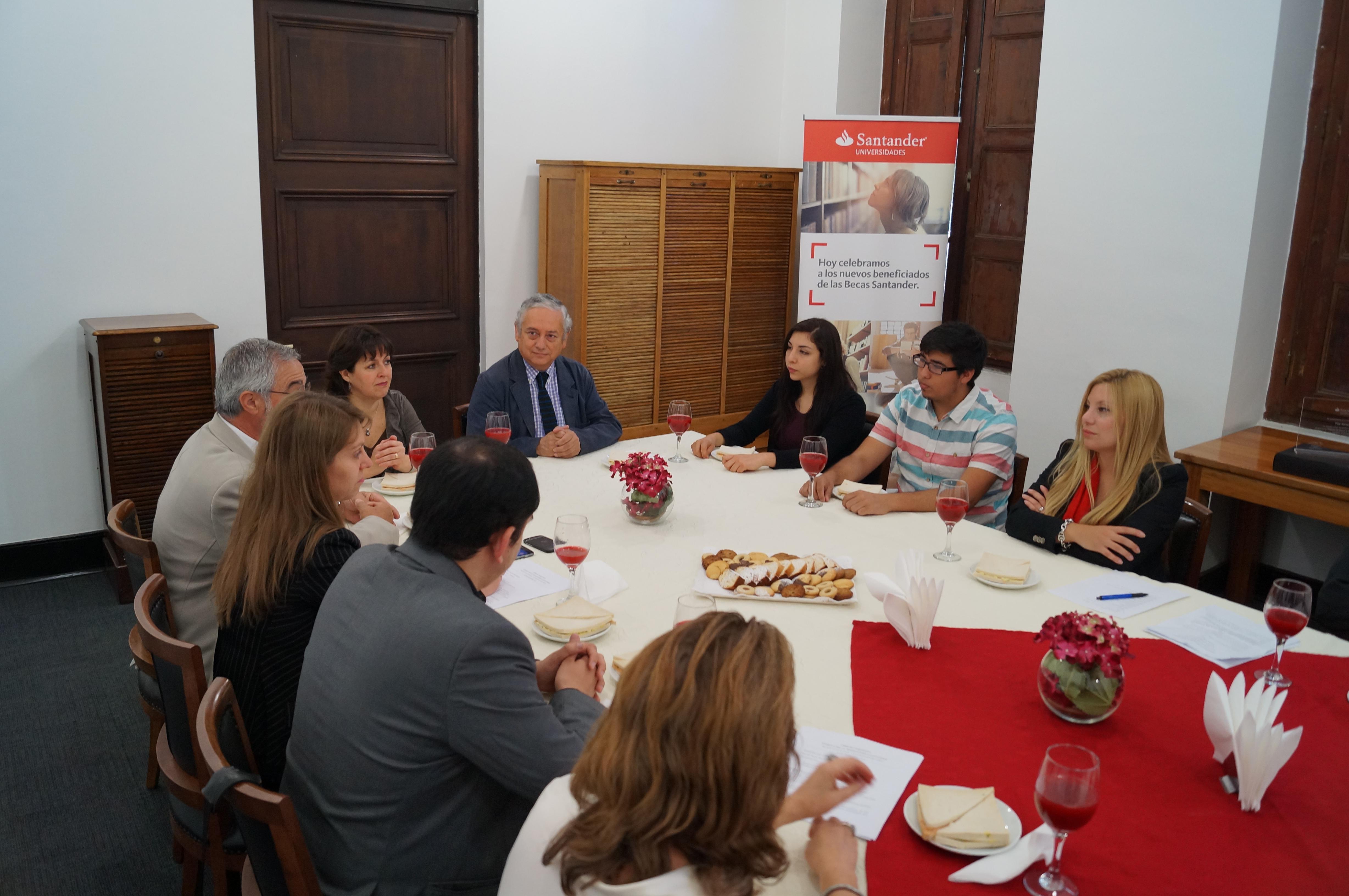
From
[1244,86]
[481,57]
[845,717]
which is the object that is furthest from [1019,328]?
[845,717]

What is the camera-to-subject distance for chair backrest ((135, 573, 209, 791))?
1.98 meters

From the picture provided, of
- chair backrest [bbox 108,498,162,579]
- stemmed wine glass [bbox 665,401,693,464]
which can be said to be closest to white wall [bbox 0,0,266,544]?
chair backrest [bbox 108,498,162,579]

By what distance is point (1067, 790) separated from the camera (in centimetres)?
148

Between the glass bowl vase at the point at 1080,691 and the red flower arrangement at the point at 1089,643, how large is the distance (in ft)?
0.04

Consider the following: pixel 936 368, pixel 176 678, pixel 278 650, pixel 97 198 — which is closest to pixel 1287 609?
pixel 936 368

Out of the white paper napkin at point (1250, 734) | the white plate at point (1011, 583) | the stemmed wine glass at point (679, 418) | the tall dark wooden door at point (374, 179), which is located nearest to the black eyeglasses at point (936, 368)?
the stemmed wine glass at point (679, 418)

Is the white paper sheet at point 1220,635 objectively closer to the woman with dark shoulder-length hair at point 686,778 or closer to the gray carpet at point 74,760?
the woman with dark shoulder-length hair at point 686,778

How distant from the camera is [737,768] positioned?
1242 mm

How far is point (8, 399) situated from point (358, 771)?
12.7 feet

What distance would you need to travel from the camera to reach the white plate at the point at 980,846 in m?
1.61

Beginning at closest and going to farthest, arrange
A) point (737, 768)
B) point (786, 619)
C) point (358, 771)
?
1. point (737, 768)
2. point (358, 771)
3. point (786, 619)

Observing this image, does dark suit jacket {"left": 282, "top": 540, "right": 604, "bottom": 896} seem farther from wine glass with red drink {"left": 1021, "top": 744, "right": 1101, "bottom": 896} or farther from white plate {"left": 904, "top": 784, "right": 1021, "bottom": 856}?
wine glass with red drink {"left": 1021, "top": 744, "right": 1101, "bottom": 896}

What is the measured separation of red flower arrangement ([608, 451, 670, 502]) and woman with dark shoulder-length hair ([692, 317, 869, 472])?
0.89 m

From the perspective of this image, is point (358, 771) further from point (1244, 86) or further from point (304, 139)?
point (1244, 86)
